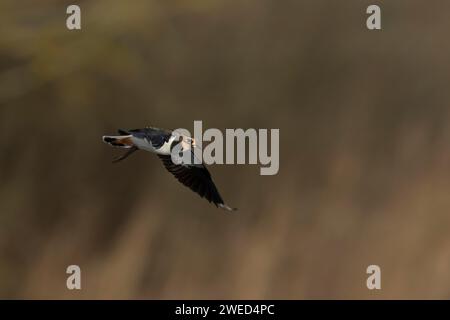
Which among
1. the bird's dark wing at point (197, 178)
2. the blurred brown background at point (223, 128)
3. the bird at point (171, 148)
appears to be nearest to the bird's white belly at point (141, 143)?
the bird at point (171, 148)

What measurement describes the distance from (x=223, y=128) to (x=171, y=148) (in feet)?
3.88

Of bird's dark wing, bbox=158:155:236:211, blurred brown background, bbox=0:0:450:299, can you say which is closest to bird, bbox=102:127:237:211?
bird's dark wing, bbox=158:155:236:211

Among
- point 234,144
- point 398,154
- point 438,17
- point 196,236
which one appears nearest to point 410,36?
point 438,17

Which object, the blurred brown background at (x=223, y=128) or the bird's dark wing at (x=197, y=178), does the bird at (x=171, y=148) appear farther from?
the blurred brown background at (x=223, y=128)

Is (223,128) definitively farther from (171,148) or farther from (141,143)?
(141,143)

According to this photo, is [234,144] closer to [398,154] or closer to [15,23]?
[398,154]

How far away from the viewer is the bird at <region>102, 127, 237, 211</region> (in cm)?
345

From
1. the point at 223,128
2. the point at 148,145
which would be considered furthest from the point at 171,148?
the point at 223,128

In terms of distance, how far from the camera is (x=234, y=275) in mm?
4652

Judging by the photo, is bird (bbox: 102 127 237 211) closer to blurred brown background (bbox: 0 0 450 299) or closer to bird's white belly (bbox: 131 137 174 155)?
bird's white belly (bbox: 131 137 174 155)

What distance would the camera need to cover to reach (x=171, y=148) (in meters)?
3.55

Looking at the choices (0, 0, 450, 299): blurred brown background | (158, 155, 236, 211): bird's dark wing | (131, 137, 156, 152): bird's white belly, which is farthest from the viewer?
(0, 0, 450, 299): blurred brown background

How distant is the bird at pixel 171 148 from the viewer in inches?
136

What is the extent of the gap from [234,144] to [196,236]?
0.48 m
